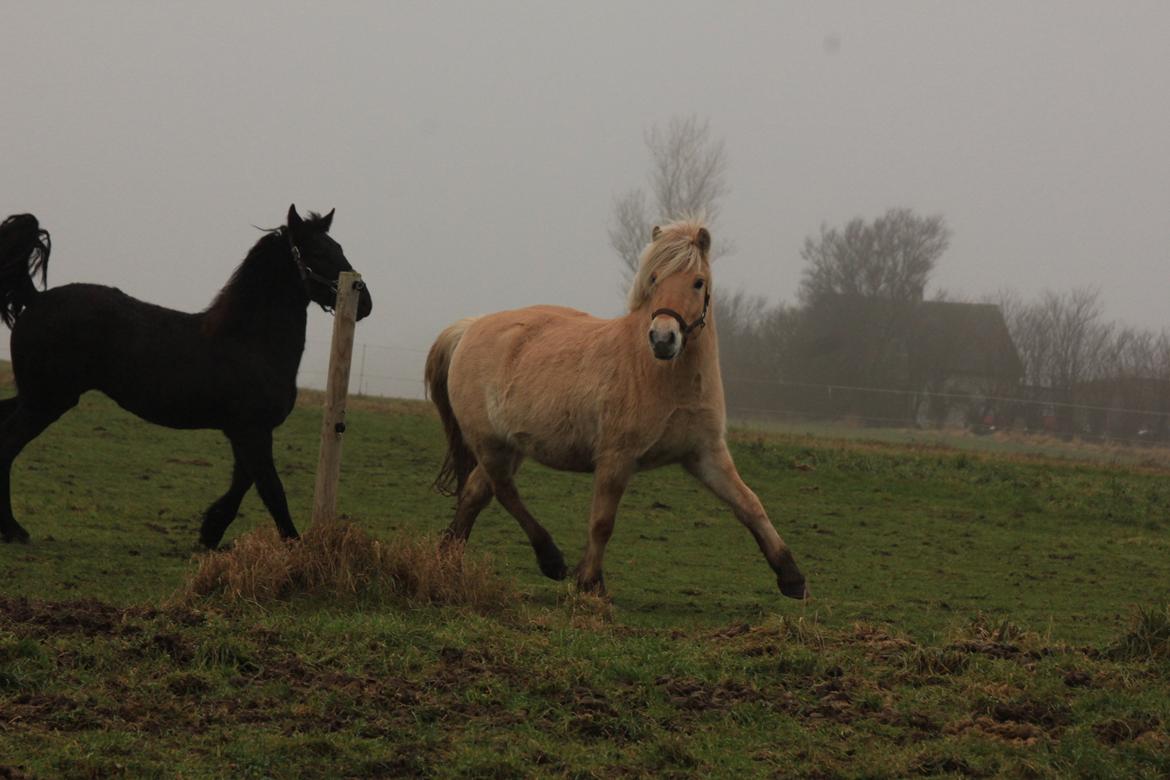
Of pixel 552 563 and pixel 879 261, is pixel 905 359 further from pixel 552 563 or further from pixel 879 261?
pixel 552 563

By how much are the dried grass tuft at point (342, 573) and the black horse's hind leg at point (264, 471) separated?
1299 millimetres

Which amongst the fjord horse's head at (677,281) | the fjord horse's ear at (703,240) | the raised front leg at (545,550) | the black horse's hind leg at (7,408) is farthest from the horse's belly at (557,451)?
the black horse's hind leg at (7,408)

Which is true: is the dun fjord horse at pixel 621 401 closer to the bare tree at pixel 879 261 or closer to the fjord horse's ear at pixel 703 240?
the fjord horse's ear at pixel 703 240

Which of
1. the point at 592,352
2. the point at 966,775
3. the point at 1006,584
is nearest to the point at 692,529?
the point at 1006,584

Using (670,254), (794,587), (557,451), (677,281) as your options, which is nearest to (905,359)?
(557,451)

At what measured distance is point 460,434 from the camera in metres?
10.0

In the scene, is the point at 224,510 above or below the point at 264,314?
below

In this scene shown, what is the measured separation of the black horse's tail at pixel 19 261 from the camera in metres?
8.92

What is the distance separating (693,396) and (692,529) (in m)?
5.73

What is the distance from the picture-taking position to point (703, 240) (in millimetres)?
7832

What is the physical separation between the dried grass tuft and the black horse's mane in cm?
Answer: 246

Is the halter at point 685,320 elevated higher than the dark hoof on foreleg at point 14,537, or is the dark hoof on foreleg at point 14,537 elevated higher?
the halter at point 685,320

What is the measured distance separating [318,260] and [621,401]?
2.66m

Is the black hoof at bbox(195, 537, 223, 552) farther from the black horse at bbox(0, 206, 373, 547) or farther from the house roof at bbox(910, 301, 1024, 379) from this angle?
the house roof at bbox(910, 301, 1024, 379)
